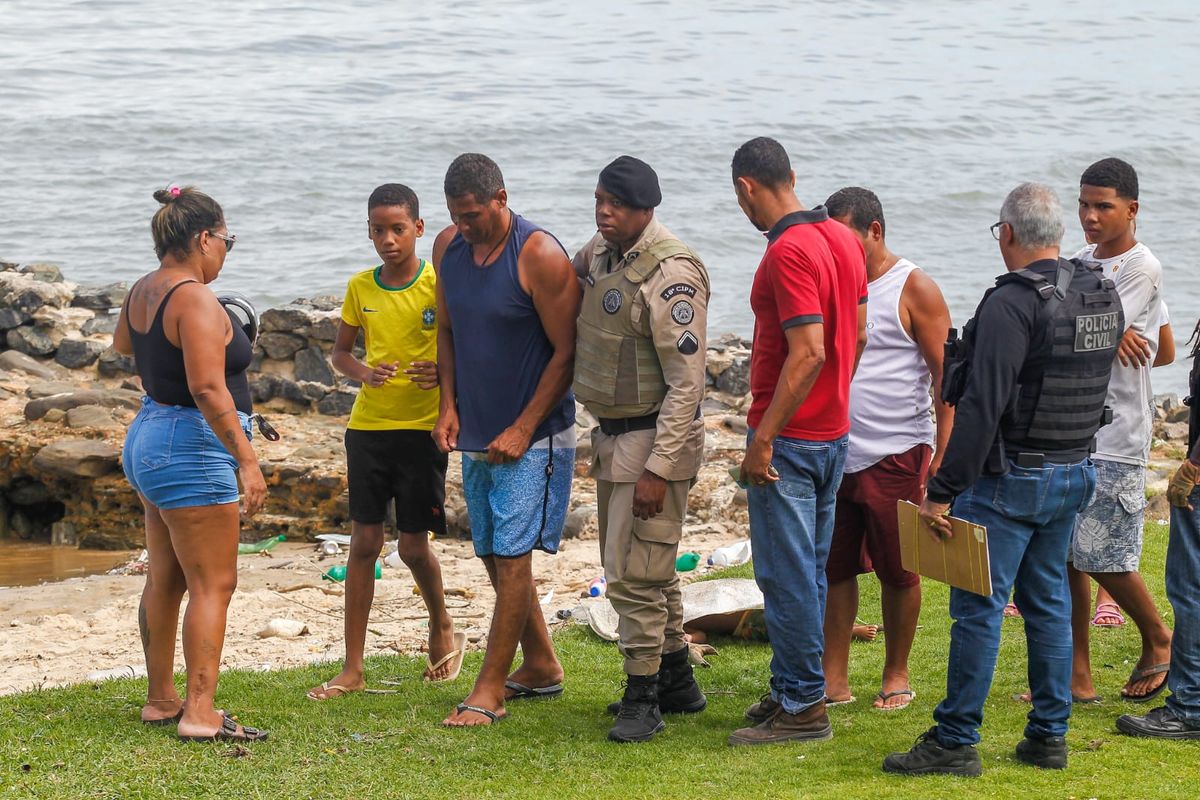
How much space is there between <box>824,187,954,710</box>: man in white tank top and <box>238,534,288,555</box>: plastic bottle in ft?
18.7

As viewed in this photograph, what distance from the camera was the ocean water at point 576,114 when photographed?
85.6ft

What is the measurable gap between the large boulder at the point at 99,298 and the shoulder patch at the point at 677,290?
432 inches

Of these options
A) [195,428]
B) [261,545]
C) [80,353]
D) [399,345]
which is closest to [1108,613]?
[399,345]

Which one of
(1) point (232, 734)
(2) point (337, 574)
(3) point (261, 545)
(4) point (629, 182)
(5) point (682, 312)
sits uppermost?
(4) point (629, 182)

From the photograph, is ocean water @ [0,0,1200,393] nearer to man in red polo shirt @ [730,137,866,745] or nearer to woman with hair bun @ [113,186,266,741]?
man in red polo shirt @ [730,137,866,745]

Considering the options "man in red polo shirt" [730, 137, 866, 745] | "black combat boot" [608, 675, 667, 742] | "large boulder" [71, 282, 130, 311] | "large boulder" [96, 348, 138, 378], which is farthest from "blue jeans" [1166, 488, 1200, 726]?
"large boulder" [71, 282, 130, 311]

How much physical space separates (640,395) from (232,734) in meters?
2.02

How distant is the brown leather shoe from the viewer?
17.1 feet

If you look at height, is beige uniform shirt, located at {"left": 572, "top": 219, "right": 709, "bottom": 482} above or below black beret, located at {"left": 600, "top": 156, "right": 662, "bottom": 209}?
below

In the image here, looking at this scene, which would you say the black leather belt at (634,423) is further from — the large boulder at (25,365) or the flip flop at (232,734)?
the large boulder at (25,365)

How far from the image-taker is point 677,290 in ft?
16.8

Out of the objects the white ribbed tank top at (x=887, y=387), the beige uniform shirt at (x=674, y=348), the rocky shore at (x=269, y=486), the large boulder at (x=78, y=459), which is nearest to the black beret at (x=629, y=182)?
the beige uniform shirt at (x=674, y=348)

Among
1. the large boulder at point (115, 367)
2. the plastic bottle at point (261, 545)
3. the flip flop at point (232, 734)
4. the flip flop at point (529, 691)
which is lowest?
the plastic bottle at point (261, 545)

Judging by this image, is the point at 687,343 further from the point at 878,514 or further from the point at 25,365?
the point at 25,365
